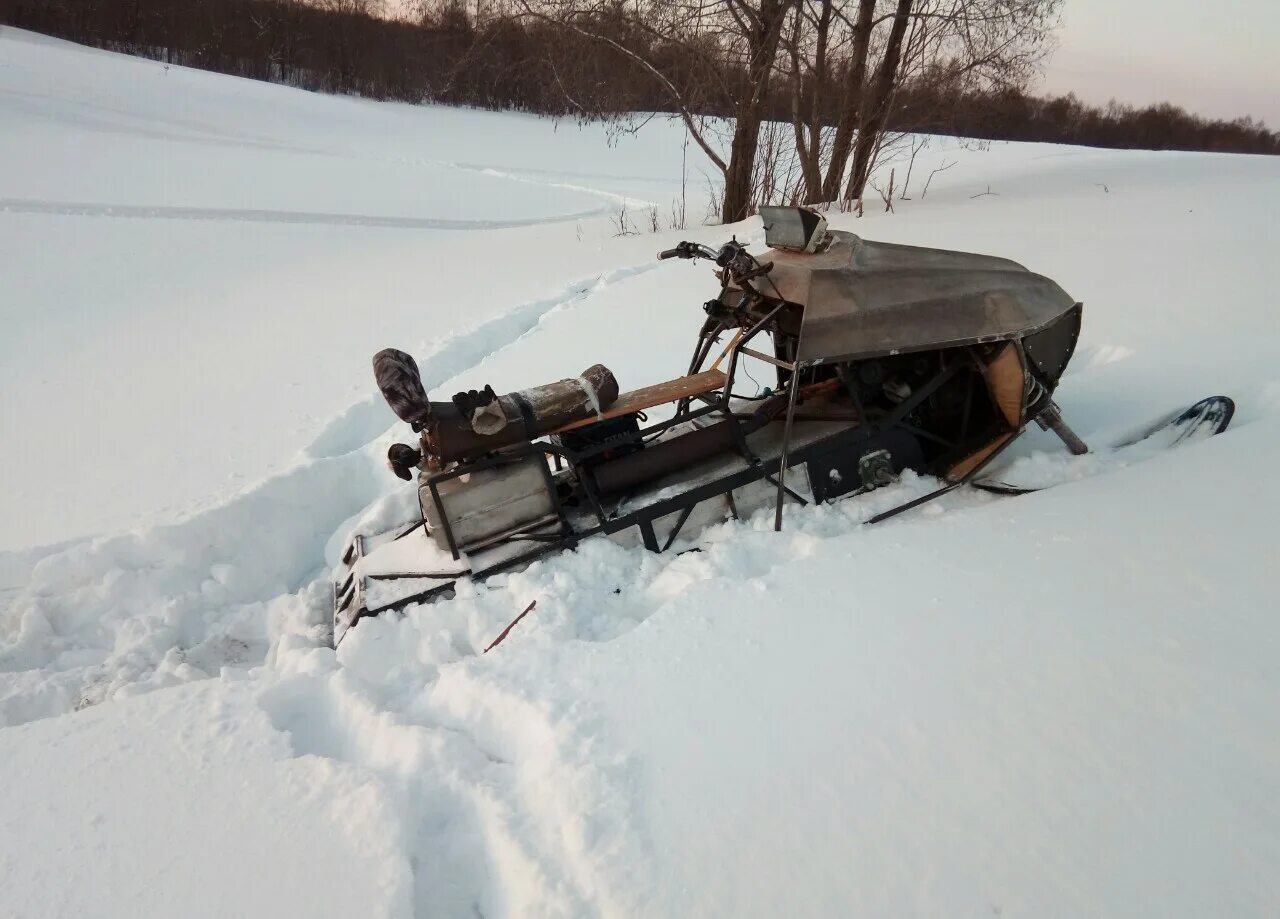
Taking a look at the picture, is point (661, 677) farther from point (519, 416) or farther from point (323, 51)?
point (323, 51)

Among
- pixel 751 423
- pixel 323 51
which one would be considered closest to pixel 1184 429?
pixel 751 423

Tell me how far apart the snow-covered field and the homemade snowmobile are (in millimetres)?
208

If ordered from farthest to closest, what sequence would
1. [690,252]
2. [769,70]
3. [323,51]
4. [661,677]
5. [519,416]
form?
[323,51]
[769,70]
[690,252]
[519,416]
[661,677]

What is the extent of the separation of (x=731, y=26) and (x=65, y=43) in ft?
136

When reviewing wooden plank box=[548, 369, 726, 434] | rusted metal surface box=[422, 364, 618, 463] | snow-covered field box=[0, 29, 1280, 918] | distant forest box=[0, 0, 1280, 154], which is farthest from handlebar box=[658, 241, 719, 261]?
distant forest box=[0, 0, 1280, 154]

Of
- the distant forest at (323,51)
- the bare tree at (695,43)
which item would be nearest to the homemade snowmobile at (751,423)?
the bare tree at (695,43)

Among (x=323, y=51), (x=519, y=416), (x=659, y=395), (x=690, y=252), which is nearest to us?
(x=519, y=416)

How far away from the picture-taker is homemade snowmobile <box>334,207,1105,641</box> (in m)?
3.57

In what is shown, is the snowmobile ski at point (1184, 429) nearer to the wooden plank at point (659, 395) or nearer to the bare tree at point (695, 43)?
the wooden plank at point (659, 395)

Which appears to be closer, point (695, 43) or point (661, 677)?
point (661, 677)

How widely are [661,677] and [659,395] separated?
65.0 inches

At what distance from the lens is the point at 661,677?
2740 mm

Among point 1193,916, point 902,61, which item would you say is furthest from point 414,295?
point 1193,916

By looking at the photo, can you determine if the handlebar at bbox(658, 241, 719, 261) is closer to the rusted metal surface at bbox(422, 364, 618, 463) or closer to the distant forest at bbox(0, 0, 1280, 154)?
the rusted metal surface at bbox(422, 364, 618, 463)
